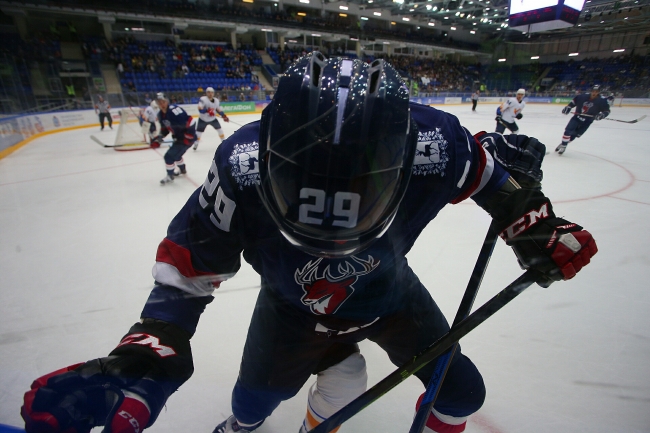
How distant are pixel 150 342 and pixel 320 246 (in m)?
0.56

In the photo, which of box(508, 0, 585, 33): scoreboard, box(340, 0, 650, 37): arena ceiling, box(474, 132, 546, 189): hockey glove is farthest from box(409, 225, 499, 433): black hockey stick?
box(340, 0, 650, 37): arena ceiling

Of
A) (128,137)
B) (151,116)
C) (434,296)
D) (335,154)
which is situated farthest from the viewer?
(128,137)

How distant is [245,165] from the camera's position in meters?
0.99

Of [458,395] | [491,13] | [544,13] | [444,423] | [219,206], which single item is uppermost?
[491,13]

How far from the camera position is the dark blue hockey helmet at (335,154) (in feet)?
2.58

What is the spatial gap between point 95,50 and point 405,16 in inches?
790

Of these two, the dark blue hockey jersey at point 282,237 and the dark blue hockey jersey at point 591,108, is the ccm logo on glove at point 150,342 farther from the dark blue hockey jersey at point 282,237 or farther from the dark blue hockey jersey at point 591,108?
the dark blue hockey jersey at point 591,108

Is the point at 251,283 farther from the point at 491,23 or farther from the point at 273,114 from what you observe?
the point at 491,23

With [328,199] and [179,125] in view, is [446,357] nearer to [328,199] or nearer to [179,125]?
[328,199]

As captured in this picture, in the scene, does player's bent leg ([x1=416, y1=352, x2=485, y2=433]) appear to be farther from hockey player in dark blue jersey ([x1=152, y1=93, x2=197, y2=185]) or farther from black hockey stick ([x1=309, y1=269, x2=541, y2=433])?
hockey player in dark blue jersey ([x1=152, y1=93, x2=197, y2=185])

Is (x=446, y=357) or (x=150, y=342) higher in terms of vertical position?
(x=150, y=342)

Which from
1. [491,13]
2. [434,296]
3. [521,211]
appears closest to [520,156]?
[521,211]

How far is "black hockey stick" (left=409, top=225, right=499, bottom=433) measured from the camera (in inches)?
48.5

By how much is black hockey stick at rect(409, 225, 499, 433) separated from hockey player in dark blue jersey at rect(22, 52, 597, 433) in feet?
0.24
